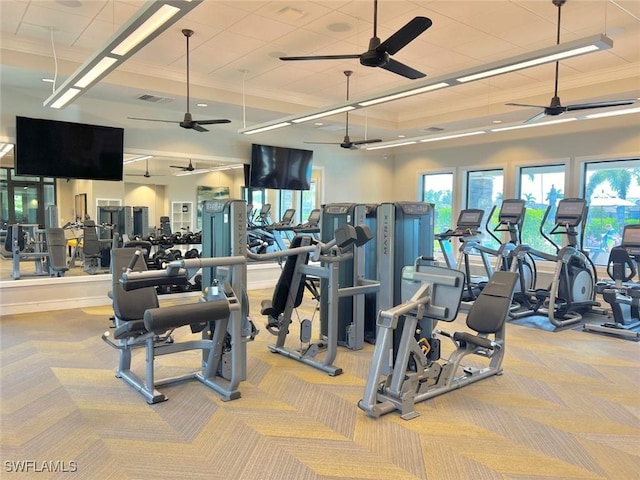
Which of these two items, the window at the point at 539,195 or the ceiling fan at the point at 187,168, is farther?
the window at the point at 539,195

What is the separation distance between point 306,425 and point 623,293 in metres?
4.75

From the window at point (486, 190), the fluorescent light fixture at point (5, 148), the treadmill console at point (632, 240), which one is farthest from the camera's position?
the window at point (486, 190)

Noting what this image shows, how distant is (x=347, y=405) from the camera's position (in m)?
3.34

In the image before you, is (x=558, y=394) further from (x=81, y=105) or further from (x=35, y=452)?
(x=81, y=105)

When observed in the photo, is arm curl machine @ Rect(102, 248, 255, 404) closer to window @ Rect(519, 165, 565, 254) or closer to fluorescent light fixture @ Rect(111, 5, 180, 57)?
fluorescent light fixture @ Rect(111, 5, 180, 57)

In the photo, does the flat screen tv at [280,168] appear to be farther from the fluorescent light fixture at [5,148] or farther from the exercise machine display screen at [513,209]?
the exercise machine display screen at [513,209]

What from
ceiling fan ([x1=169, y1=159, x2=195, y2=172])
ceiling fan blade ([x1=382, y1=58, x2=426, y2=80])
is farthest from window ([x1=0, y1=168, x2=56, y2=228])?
ceiling fan blade ([x1=382, y1=58, x2=426, y2=80])

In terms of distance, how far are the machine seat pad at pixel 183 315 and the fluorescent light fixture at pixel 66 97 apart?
279 centimetres

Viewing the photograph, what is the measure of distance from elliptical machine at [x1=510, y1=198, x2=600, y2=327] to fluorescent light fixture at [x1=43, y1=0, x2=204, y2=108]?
4.82 m

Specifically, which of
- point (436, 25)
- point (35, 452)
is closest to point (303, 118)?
point (436, 25)

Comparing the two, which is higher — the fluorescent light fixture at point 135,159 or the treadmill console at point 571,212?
the fluorescent light fixture at point 135,159

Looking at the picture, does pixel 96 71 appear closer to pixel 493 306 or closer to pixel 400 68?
pixel 400 68

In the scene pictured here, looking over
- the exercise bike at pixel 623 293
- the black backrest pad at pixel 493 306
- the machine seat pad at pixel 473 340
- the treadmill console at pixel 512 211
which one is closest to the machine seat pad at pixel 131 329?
the machine seat pad at pixel 473 340

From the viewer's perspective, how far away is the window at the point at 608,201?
723cm
